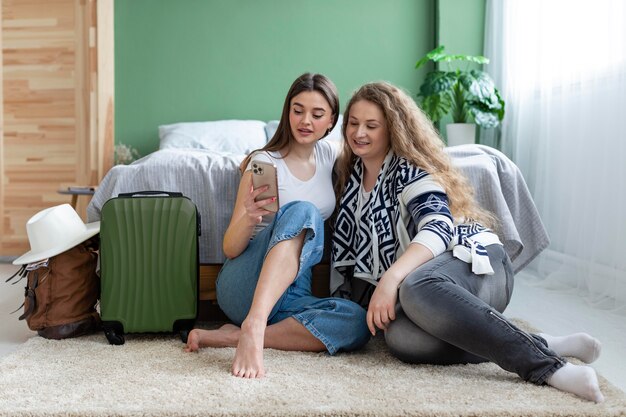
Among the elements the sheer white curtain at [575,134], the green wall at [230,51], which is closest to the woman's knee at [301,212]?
the sheer white curtain at [575,134]

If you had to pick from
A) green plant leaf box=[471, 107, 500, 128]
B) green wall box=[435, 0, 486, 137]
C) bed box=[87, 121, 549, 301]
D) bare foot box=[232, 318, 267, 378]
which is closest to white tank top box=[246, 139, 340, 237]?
bed box=[87, 121, 549, 301]

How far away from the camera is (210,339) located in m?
1.99

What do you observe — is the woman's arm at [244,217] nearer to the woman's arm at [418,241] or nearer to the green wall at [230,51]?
the woman's arm at [418,241]

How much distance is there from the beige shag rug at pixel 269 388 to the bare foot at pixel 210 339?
27mm

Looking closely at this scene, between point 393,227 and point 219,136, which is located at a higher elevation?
point 219,136

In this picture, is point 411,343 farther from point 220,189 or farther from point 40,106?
point 40,106

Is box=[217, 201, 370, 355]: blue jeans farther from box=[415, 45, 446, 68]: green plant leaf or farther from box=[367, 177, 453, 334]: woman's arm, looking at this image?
box=[415, 45, 446, 68]: green plant leaf

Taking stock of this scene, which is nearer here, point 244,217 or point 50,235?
point 244,217

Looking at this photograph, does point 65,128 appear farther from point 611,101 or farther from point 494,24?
point 611,101

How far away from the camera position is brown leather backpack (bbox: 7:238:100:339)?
84.9 inches

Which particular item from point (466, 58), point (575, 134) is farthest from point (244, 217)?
point (466, 58)

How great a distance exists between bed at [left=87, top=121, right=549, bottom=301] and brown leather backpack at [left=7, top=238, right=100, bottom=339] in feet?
1.09

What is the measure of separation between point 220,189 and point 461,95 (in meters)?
2.69

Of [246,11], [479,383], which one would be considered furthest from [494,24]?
[479,383]
